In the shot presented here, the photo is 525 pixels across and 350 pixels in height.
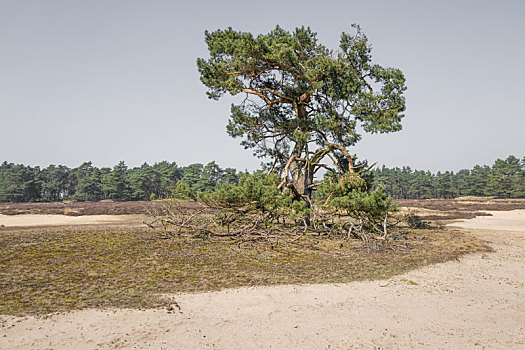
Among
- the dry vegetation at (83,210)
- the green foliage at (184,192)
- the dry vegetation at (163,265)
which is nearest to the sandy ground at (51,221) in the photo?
the dry vegetation at (83,210)

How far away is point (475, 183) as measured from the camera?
88.9 m

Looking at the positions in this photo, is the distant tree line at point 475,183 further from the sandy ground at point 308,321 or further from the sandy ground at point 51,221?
the sandy ground at point 308,321

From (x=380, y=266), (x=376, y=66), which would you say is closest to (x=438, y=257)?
(x=380, y=266)

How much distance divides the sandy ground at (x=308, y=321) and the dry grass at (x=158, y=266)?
614 mm

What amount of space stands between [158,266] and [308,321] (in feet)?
16.1

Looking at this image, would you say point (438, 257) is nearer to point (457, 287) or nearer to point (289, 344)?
point (457, 287)

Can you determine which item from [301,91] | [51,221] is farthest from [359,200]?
[51,221]

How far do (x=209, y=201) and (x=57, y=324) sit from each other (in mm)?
7931

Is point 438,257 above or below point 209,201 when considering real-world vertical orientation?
below

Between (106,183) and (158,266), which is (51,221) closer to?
(158,266)

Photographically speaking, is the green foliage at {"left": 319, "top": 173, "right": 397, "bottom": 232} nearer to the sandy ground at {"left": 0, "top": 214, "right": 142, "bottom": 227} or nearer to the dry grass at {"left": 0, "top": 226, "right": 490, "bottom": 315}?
the dry grass at {"left": 0, "top": 226, "right": 490, "bottom": 315}

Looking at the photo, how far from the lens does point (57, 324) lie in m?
4.60

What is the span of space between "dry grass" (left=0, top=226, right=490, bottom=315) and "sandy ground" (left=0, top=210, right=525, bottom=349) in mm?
614

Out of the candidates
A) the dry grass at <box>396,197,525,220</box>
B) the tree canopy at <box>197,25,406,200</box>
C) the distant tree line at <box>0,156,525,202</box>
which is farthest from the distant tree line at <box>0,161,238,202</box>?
the tree canopy at <box>197,25,406,200</box>
